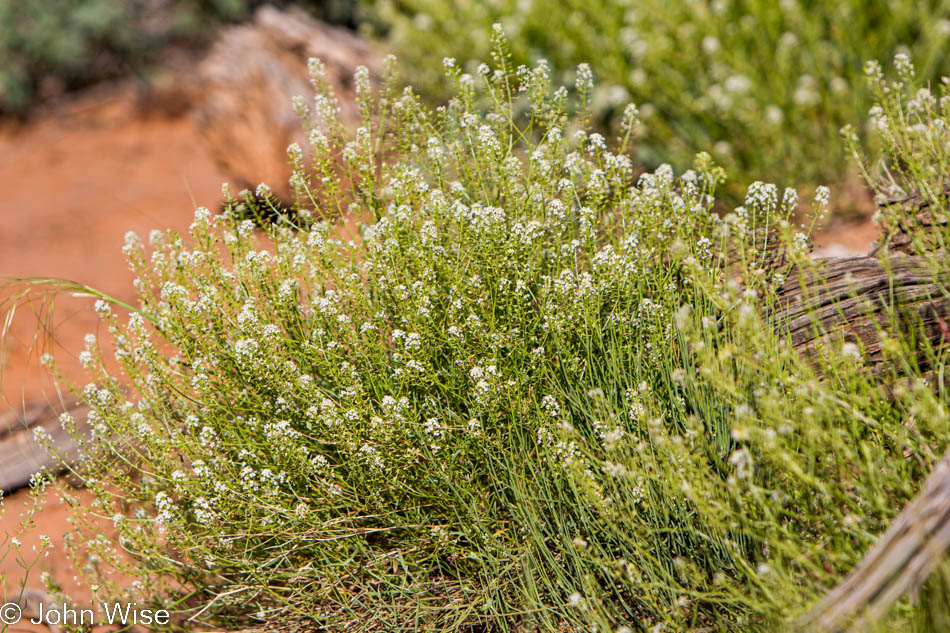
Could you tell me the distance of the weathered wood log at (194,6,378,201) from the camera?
5.80m

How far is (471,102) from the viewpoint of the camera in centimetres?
262

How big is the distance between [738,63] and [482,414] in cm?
329

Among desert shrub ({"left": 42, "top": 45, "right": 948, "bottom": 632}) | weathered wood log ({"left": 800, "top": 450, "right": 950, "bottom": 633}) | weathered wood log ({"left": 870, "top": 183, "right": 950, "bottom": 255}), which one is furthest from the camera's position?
weathered wood log ({"left": 870, "top": 183, "right": 950, "bottom": 255})

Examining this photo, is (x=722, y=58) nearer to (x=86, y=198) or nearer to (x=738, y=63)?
(x=738, y=63)

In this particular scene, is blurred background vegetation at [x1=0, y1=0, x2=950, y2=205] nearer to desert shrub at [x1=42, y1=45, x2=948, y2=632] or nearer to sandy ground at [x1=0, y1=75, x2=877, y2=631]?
sandy ground at [x1=0, y1=75, x2=877, y2=631]

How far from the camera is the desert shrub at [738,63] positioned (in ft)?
14.5

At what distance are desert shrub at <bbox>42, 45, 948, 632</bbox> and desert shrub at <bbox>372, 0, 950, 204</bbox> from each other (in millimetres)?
2209

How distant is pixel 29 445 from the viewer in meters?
3.41

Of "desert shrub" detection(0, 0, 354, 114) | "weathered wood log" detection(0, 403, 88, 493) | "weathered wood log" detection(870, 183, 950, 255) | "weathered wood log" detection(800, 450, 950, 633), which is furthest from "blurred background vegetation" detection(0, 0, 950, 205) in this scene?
"weathered wood log" detection(800, 450, 950, 633)

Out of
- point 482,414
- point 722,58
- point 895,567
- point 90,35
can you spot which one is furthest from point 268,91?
point 895,567

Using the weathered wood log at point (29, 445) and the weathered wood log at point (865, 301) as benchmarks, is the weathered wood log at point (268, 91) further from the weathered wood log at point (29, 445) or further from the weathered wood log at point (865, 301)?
the weathered wood log at point (865, 301)

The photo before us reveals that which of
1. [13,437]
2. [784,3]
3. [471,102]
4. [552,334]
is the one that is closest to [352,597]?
[552,334]

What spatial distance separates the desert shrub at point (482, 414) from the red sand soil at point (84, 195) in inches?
79.7

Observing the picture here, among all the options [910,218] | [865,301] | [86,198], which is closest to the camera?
[910,218]
